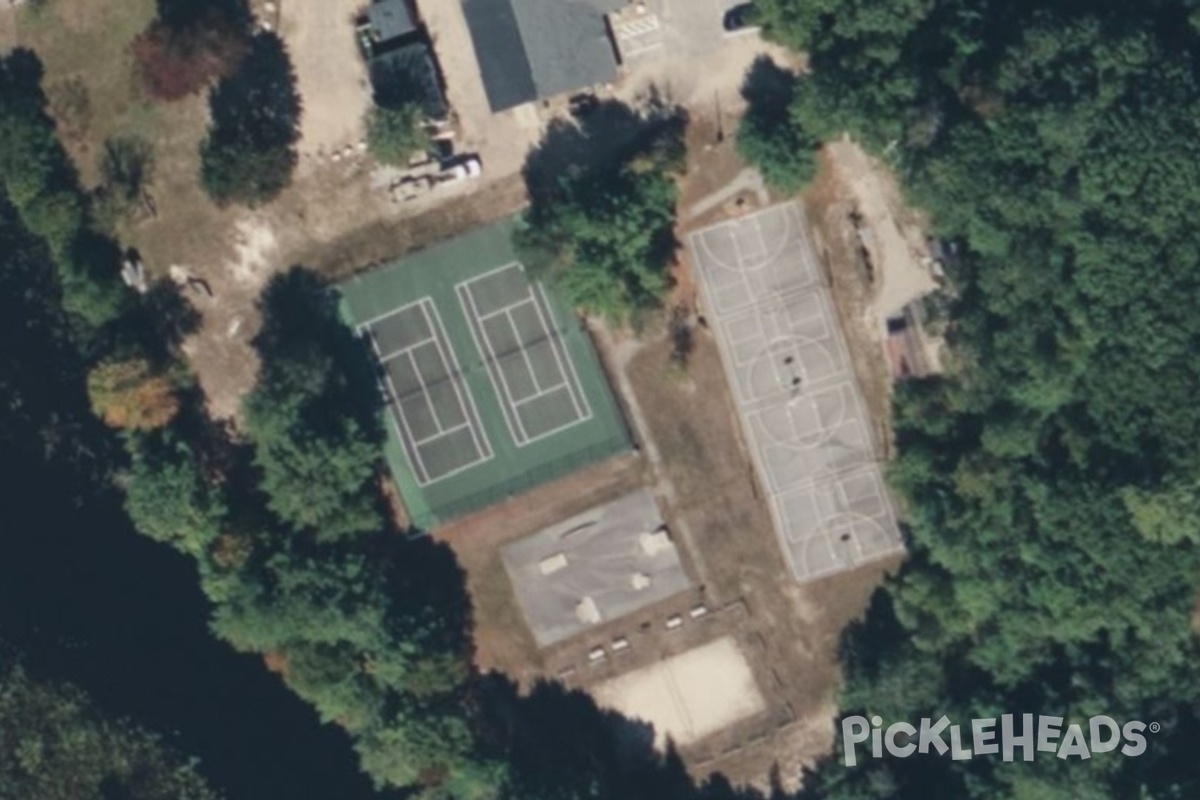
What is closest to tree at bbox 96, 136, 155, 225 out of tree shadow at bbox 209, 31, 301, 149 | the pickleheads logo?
tree shadow at bbox 209, 31, 301, 149

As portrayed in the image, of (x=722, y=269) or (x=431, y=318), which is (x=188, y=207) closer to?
(x=431, y=318)

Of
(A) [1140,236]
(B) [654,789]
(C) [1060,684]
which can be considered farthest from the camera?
(B) [654,789]

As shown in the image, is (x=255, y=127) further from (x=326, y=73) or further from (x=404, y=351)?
(x=404, y=351)

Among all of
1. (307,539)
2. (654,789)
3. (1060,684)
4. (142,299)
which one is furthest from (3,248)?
(1060,684)

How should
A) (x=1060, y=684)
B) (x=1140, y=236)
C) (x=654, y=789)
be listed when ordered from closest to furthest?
(x=1140, y=236), (x=1060, y=684), (x=654, y=789)

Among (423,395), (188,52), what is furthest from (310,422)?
(188,52)
